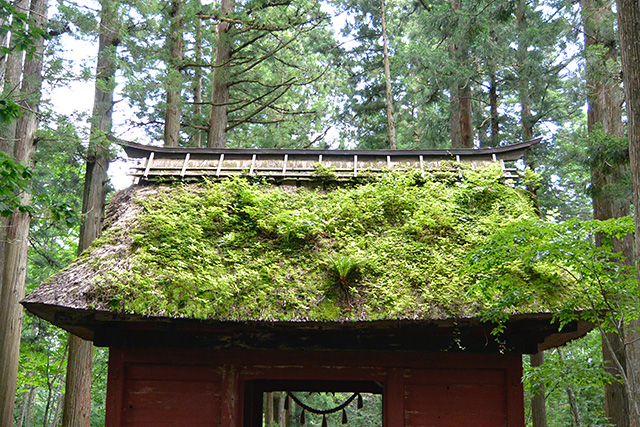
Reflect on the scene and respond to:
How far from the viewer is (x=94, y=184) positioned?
12805mm

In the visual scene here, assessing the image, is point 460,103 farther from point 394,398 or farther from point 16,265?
point 16,265

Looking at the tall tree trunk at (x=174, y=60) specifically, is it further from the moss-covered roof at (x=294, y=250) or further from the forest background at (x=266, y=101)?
the moss-covered roof at (x=294, y=250)

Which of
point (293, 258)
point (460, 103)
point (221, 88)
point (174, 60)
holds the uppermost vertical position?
point (174, 60)

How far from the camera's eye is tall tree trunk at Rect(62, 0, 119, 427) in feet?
38.7

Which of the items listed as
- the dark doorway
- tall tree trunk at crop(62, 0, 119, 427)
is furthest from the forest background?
the dark doorway

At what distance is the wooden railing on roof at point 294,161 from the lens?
8.64 metres

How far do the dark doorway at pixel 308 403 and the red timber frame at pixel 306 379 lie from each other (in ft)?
3.46

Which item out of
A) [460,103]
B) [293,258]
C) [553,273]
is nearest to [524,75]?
[460,103]

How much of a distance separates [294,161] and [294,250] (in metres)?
2.47

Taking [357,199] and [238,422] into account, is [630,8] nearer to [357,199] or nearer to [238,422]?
[357,199]

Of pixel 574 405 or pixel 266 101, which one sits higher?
pixel 266 101

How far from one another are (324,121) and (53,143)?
15341 millimetres

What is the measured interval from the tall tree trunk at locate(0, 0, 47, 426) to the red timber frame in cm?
637

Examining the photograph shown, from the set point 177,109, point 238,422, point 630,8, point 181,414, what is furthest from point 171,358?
point 177,109
